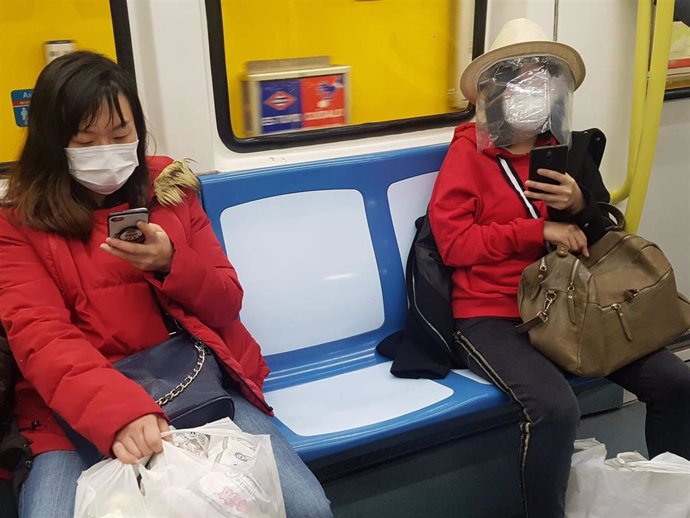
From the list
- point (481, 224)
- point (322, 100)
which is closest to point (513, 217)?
point (481, 224)

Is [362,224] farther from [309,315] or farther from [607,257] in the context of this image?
[607,257]

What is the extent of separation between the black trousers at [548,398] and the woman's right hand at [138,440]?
103 centimetres

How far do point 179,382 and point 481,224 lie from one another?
1.11 metres

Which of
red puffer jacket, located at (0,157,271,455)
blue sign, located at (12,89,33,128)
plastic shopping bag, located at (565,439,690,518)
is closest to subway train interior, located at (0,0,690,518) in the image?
blue sign, located at (12,89,33,128)

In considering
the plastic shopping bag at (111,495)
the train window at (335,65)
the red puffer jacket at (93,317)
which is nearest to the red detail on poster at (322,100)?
the train window at (335,65)

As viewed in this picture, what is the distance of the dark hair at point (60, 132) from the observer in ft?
5.48

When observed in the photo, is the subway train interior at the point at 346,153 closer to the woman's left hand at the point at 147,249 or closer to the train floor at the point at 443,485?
the train floor at the point at 443,485

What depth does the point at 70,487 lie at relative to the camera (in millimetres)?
1587

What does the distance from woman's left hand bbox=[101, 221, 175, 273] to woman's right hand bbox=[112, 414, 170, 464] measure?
35cm

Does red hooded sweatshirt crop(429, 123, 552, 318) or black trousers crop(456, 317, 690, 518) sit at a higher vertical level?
red hooded sweatshirt crop(429, 123, 552, 318)

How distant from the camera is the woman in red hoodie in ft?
7.02

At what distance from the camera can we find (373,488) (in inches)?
98.6

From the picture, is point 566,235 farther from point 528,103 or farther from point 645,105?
point 645,105

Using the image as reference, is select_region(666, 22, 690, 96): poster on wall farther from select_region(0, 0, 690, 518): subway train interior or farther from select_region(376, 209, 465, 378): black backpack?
select_region(376, 209, 465, 378): black backpack
